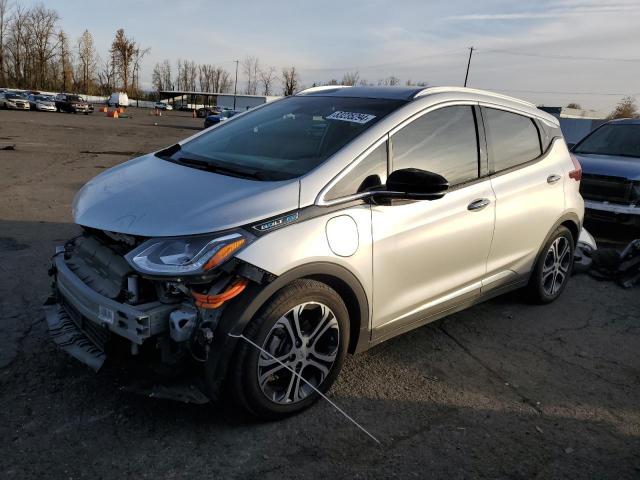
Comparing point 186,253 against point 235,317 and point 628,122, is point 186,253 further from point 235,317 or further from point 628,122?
point 628,122

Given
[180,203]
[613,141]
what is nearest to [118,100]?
[613,141]

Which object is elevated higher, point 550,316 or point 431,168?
point 431,168

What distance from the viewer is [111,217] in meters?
2.81

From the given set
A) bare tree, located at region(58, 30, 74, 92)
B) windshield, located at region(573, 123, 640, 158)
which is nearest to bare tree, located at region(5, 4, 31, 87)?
bare tree, located at region(58, 30, 74, 92)

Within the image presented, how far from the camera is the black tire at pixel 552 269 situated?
4645 mm

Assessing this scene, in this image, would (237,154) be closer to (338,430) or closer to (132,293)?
(132,293)

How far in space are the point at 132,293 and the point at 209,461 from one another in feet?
2.92

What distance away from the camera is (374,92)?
3781 mm

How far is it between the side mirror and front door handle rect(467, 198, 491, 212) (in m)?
0.69

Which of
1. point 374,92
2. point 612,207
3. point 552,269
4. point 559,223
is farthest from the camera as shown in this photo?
point 612,207

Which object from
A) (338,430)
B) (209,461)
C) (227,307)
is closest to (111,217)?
(227,307)

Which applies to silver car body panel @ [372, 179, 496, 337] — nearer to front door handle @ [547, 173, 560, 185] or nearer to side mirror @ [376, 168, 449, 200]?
side mirror @ [376, 168, 449, 200]

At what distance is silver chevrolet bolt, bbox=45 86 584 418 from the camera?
255 centimetres

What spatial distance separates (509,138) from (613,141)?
18.5ft
